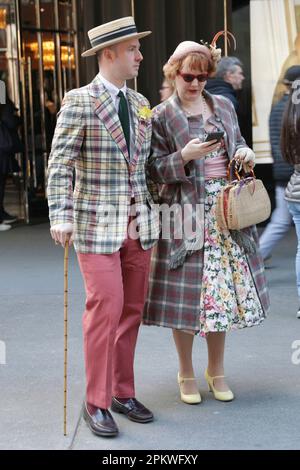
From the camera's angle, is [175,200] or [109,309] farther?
[175,200]

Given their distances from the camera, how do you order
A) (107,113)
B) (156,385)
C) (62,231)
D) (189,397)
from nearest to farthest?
(62,231)
(107,113)
(189,397)
(156,385)

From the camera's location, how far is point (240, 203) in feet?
14.3

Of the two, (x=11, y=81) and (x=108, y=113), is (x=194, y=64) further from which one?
(x=11, y=81)

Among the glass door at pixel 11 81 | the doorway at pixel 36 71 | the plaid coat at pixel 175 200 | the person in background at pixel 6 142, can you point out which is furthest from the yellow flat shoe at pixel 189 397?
the doorway at pixel 36 71

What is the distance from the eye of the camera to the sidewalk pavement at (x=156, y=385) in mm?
4148

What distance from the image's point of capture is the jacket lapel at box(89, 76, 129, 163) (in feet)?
13.5

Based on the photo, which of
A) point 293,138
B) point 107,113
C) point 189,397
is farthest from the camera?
point 293,138

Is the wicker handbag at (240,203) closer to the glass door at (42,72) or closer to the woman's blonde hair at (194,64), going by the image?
the woman's blonde hair at (194,64)

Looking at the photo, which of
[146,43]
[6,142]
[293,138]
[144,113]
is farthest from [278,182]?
[6,142]

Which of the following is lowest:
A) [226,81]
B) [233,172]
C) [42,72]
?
[233,172]

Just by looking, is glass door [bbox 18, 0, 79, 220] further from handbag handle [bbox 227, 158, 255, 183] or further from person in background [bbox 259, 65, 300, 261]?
handbag handle [bbox 227, 158, 255, 183]

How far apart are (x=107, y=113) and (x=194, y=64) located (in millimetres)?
559

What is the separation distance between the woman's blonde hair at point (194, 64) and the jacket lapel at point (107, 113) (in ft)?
1.48

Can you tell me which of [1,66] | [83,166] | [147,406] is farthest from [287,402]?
[1,66]
